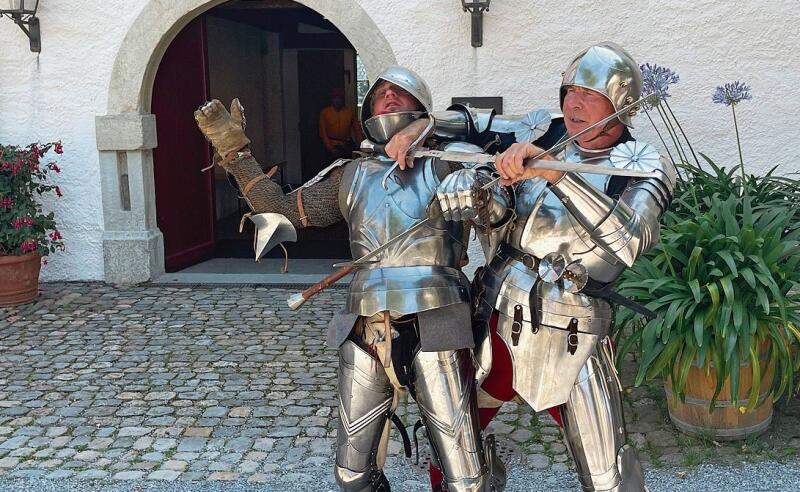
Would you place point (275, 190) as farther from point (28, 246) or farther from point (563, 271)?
point (28, 246)

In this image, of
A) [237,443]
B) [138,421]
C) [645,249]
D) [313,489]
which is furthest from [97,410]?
[645,249]

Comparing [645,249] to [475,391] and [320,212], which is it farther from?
[320,212]

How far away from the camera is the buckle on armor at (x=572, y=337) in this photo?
7.80 feet

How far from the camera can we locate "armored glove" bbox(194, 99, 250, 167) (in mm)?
2693

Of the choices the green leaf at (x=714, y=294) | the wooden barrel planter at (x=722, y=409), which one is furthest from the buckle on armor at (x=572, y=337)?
the wooden barrel planter at (x=722, y=409)

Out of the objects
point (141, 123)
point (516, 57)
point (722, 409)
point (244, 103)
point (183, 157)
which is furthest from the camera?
point (244, 103)

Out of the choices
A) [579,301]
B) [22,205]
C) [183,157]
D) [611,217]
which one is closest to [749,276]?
[579,301]

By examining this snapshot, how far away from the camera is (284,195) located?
111 inches

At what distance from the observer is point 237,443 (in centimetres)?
384

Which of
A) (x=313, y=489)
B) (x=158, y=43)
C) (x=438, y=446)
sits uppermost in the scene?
(x=158, y=43)

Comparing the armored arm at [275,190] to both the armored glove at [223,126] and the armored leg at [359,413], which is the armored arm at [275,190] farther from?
the armored leg at [359,413]

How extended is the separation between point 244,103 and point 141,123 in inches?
191

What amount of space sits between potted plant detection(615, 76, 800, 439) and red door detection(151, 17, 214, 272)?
4.56 meters

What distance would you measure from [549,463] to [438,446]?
1257 millimetres
